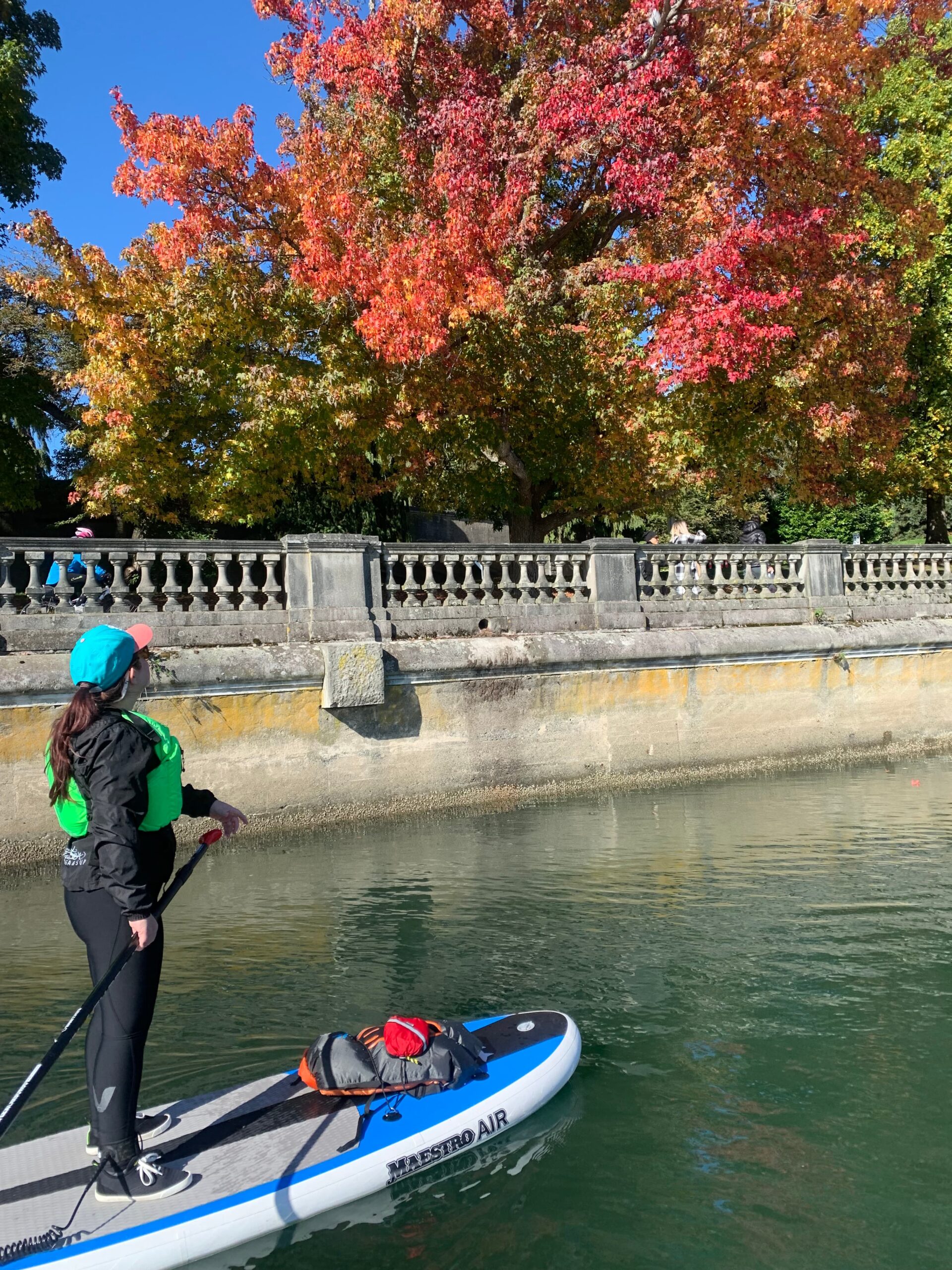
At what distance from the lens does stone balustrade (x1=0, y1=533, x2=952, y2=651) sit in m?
8.96

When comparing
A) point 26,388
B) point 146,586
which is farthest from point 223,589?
point 26,388

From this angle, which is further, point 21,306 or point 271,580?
point 21,306

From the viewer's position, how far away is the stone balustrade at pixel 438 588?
8.96 metres

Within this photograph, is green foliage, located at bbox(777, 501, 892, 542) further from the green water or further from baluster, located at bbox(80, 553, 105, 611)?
baluster, located at bbox(80, 553, 105, 611)

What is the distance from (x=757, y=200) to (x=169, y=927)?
12.5m

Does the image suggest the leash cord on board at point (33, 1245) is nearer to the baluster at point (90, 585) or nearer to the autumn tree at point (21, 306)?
the baluster at point (90, 585)

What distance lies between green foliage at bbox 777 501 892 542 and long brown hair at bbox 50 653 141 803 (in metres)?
29.0

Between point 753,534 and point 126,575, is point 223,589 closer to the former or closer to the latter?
point 126,575

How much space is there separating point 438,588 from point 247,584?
2.07 m

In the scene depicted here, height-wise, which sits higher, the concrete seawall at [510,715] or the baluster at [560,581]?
the baluster at [560,581]

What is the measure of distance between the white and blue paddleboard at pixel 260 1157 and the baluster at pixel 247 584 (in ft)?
19.7

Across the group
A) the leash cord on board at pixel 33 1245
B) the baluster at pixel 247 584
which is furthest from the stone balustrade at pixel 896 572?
the leash cord on board at pixel 33 1245

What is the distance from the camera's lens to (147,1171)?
343 cm

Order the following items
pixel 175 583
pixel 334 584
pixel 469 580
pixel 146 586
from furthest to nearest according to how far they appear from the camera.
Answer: pixel 469 580 → pixel 334 584 → pixel 175 583 → pixel 146 586
